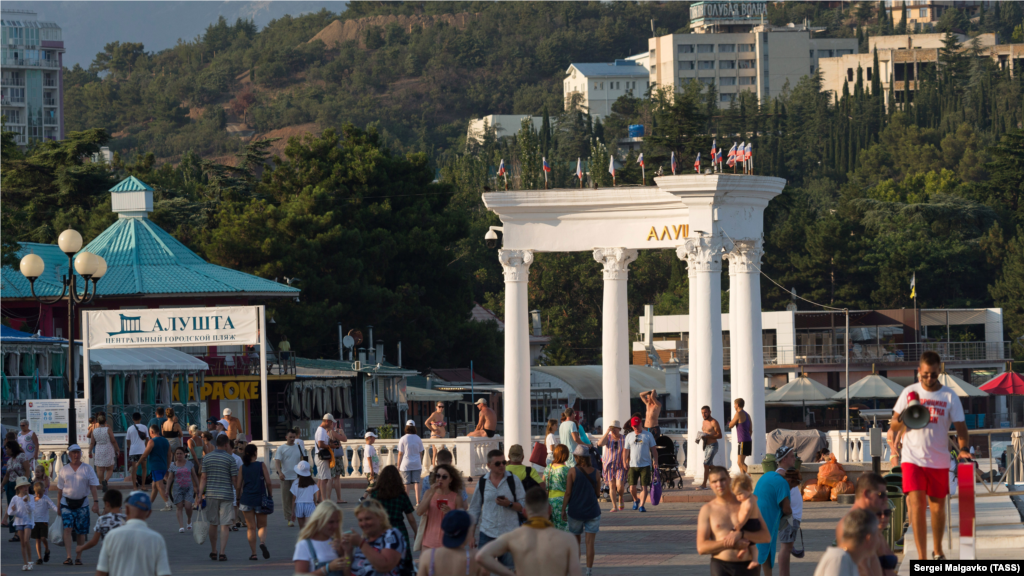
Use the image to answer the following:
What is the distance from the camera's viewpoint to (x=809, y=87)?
591 ft

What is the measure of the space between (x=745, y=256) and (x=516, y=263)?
4418 millimetres

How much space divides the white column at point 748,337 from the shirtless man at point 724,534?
49.3 feet

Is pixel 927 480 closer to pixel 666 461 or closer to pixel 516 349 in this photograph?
pixel 666 461

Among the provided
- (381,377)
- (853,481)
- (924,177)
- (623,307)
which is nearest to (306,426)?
(381,377)

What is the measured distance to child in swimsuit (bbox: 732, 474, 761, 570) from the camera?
11609mm

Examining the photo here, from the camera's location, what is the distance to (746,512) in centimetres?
1166

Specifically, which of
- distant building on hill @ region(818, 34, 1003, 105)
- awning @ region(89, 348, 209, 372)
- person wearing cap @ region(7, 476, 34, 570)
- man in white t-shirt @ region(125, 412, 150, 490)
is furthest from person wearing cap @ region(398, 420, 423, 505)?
distant building on hill @ region(818, 34, 1003, 105)

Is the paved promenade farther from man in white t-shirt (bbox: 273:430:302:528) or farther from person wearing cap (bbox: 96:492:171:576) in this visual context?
person wearing cap (bbox: 96:492:171:576)

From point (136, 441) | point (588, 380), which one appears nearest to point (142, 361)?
point (136, 441)

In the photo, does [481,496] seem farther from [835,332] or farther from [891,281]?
[891,281]

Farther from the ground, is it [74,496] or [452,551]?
[452,551]

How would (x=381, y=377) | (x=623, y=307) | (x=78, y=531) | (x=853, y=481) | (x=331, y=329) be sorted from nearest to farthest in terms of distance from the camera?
(x=78, y=531) < (x=853, y=481) < (x=623, y=307) < (x=381, y=377) < (x=331, y=329)

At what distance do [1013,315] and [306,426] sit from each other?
51.2 metres

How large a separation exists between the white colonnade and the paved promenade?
362cm
